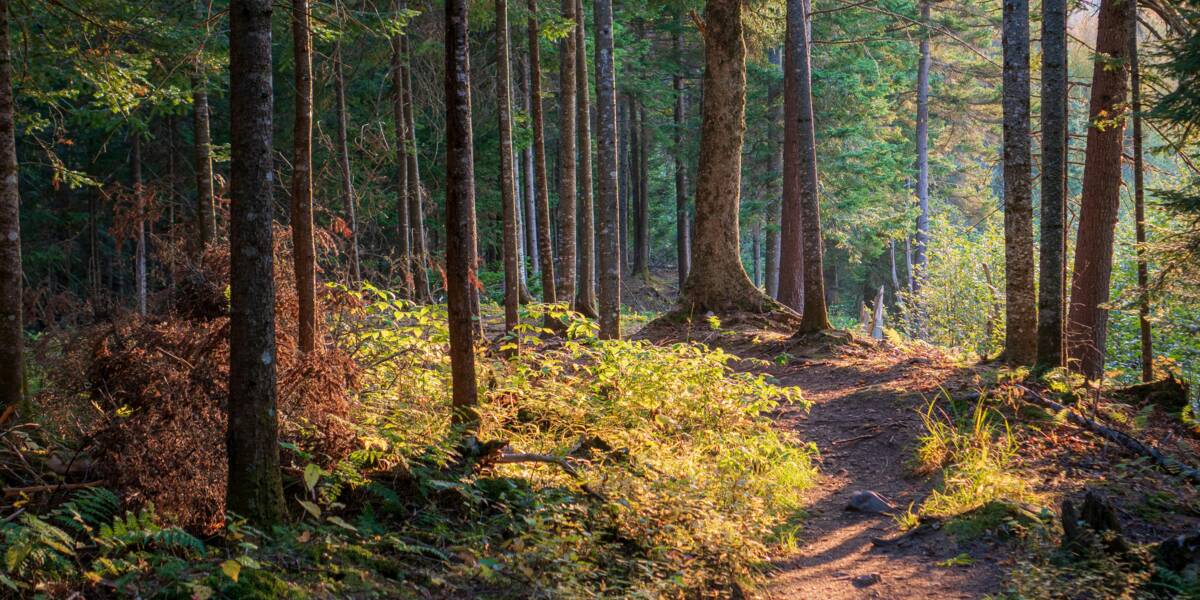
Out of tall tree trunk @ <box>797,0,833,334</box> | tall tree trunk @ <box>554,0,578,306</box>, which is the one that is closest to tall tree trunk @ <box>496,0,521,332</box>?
tall tree trunk @ <box>554,0,578,306</box>

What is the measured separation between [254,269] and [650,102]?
27.3 metres

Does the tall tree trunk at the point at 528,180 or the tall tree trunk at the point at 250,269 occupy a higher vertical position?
the tall tree trunk at the point at 528,180

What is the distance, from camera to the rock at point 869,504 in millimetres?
7570

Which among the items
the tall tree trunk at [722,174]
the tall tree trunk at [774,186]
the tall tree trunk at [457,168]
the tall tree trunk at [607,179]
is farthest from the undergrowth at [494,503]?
the tall tree trunk at [774,186]

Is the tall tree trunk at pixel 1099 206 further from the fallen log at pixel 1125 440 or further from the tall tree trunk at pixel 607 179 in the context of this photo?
the tall tree trunk at pixel 607 179

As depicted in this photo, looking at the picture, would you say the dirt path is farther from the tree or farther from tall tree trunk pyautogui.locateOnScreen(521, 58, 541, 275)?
tall tree trunk pyautogui.locateOnScreen(521, 58, 541, 275)

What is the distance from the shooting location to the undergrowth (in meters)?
4.37

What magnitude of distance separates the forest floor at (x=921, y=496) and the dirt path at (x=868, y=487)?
15 mm

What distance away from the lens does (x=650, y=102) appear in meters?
30.7

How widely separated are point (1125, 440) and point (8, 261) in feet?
35.0

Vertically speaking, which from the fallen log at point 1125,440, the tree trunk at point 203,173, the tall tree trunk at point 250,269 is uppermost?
the tree trunk at point 203,173

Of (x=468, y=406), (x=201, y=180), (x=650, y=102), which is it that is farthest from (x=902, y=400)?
(x=650, y=102)

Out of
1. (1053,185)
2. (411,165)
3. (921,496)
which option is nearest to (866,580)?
(921,496)

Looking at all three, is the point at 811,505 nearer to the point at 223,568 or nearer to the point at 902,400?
the point at 902,400
